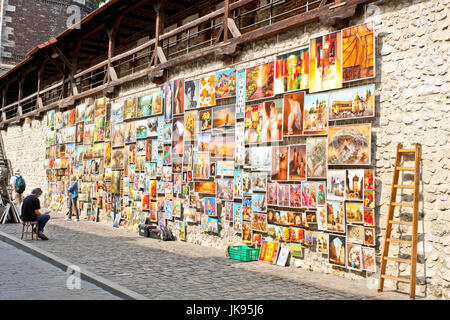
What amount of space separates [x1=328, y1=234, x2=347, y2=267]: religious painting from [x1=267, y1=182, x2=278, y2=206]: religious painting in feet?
4.93

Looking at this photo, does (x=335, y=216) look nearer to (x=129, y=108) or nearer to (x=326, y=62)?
(x=326, y=62)

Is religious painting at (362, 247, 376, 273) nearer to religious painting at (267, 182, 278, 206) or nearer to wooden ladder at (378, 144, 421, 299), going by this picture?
wooden ladder at (378, 144, 421, 299)

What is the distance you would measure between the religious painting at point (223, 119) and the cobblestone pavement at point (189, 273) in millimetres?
2746

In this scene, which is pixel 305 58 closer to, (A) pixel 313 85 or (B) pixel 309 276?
(A) pixel 313 85

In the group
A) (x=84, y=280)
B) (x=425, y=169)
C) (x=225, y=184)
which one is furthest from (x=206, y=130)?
(x=425, y=169)

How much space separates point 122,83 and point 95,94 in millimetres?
2471

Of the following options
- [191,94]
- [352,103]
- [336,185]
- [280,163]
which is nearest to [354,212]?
[336,185]

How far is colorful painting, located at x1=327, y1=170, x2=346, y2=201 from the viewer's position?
718 cm

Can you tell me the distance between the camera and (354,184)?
275 inches

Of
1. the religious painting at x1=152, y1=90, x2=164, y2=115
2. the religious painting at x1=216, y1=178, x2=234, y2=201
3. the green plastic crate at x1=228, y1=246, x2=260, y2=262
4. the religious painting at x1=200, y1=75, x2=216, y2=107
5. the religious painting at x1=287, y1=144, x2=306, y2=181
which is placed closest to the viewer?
the religious painting at x1=287, y1=144, x2=306, y2=181

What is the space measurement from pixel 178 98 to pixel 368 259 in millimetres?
6644

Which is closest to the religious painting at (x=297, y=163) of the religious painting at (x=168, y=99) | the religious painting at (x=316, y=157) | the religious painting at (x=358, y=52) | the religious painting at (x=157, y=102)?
the religious painting at (x=316, y=157)

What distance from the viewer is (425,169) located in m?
6.16

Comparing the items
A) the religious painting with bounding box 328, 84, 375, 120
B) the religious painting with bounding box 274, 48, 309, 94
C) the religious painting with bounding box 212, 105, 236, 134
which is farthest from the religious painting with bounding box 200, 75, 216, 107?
the religious painting with bounding box 328, 84, 375, 120
